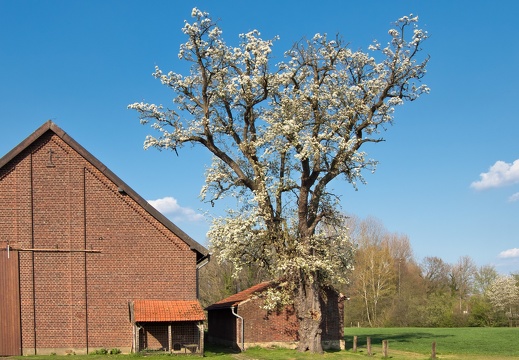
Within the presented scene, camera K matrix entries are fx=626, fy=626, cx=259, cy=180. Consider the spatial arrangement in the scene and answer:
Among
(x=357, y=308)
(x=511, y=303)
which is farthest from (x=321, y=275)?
(x=511, y=303)

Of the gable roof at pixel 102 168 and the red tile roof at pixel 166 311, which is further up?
the gable roof at pixel 102 168

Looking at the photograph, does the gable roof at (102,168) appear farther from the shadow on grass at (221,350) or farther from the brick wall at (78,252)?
the shadow on grass at (221,350)

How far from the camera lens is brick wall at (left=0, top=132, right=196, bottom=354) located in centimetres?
2858

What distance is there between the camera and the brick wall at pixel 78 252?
28.6 metres

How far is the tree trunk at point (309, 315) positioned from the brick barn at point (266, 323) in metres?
2.90

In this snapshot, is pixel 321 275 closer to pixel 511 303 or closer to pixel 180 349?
pixel 180 349

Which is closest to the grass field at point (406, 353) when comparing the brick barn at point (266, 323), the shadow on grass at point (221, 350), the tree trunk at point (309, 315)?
the shadow on grass at point (221, 350)

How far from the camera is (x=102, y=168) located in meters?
29.8

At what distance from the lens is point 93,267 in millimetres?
29406

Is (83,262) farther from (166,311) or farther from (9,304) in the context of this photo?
(166,311)

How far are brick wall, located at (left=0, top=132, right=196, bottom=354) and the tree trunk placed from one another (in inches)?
223

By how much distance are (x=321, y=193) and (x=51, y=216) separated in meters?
13.5

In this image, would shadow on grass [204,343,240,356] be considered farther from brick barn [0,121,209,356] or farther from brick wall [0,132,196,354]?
brick wall [0,132,196,354]

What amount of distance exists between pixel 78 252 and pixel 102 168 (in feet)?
13.4
